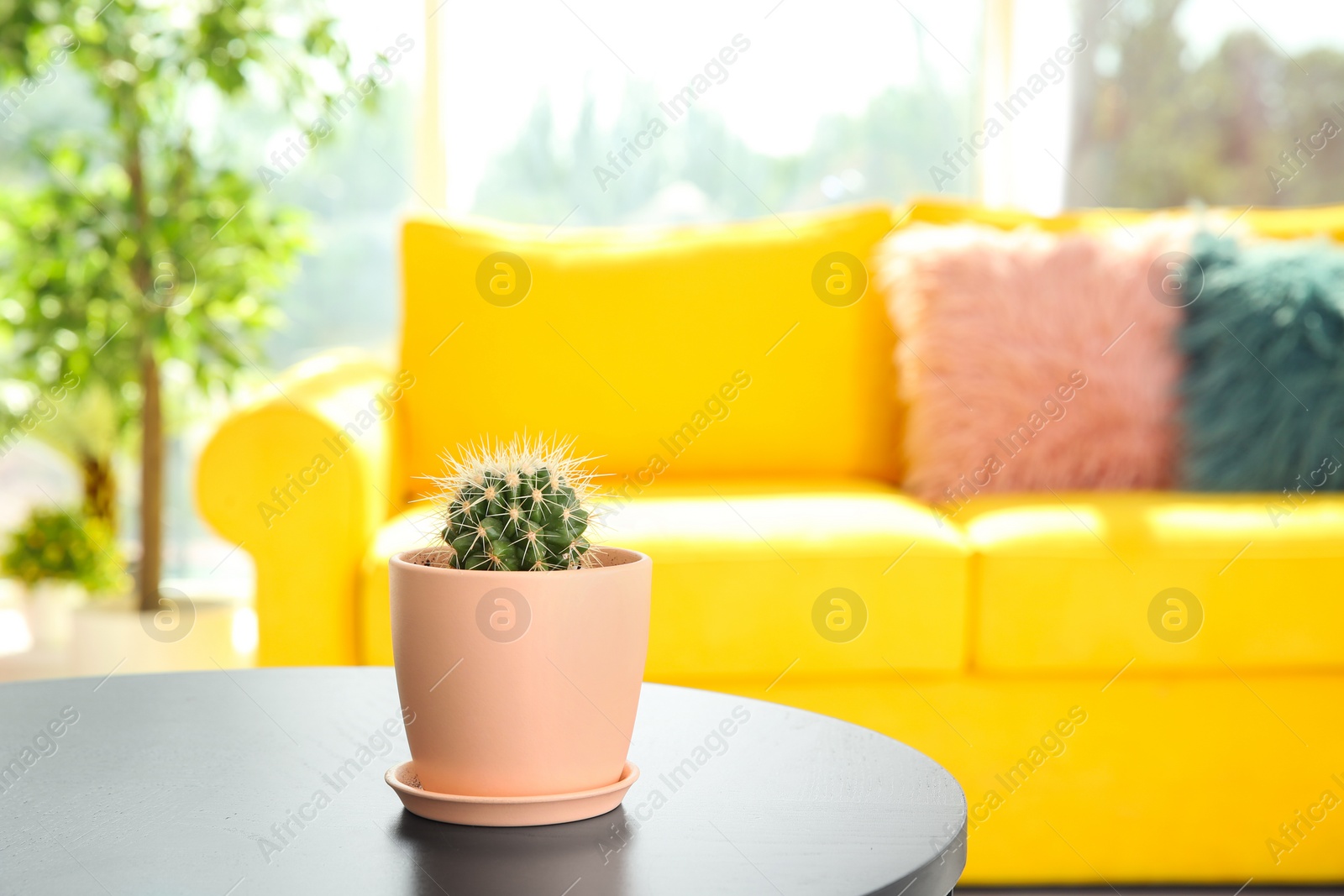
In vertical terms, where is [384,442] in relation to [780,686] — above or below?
above

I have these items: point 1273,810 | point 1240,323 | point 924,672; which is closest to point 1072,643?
point 924,672

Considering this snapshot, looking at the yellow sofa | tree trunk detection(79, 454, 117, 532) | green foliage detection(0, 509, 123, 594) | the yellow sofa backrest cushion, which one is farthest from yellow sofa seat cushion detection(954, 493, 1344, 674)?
tree trunk detection(79, 454, 117, 532)

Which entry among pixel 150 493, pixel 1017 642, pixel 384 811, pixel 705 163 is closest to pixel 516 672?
pixel 384 811

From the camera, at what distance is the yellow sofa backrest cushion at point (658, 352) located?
84.4 inches

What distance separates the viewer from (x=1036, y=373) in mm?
2055

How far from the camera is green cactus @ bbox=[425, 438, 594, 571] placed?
0.67 m

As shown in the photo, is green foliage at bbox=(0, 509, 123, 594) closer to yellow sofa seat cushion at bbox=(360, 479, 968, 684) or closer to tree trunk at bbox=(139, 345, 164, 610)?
tree trunk at bbox=(139, 345, 164, 610)

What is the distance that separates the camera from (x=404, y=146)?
317cm

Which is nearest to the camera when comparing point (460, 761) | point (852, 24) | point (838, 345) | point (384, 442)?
point (460, 761)

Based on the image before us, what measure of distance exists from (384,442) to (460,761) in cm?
131

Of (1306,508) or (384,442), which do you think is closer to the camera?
(1306,508)

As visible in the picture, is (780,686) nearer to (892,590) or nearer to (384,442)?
(892,590)

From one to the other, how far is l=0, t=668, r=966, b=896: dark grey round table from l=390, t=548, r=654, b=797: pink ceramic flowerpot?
0.11 ft

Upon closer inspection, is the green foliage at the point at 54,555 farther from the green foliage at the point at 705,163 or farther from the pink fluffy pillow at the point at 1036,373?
the pink fluffy pillow at the point at 1036,373
